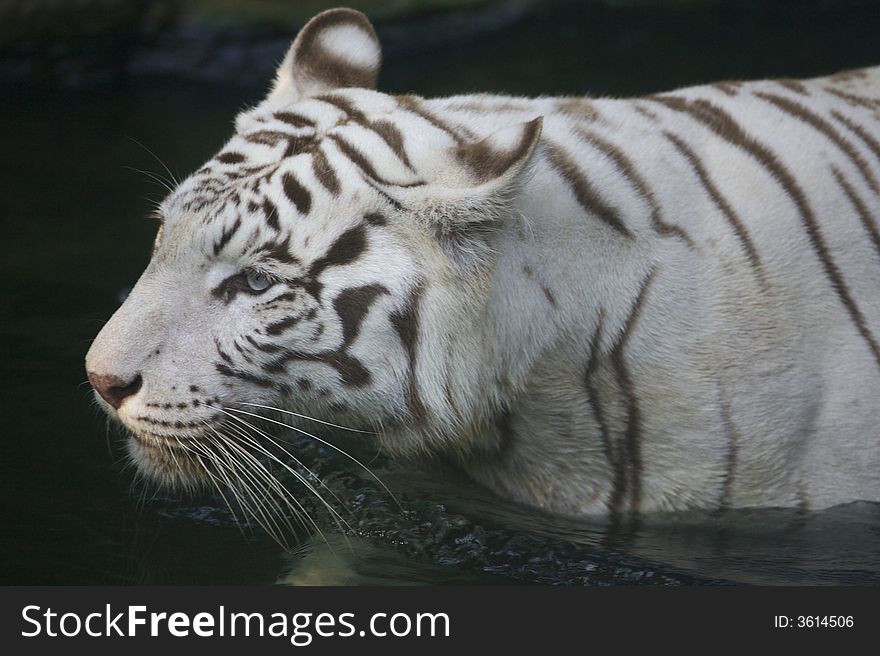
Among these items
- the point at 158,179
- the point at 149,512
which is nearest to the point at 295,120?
the point at 149,512

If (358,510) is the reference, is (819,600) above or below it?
below

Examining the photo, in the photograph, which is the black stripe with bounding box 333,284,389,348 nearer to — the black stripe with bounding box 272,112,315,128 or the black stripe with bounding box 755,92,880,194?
the black stripe with bounding box 272,112,315,128

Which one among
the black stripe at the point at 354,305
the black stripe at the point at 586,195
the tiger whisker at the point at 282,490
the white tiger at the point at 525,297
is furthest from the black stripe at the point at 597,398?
the tiger whisker at the point at 282,490

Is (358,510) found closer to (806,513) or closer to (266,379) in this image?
(266,379)

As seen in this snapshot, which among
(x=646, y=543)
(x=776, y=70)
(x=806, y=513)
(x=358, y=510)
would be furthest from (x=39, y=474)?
(x=776, y=70)

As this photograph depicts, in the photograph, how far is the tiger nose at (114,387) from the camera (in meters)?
2.18

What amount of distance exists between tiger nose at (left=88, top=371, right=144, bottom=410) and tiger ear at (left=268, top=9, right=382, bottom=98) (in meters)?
0.72

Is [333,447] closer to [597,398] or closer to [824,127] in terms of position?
[597,398]

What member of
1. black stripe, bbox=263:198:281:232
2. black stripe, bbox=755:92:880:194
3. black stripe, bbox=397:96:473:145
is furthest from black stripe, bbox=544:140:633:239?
black stripe, bbox=755:92:880:194

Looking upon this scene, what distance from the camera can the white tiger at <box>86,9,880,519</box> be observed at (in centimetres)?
220

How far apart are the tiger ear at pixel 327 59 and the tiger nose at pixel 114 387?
2.37 ft

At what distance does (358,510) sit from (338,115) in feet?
2.93

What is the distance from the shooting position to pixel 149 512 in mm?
2795

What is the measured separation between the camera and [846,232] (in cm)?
251
